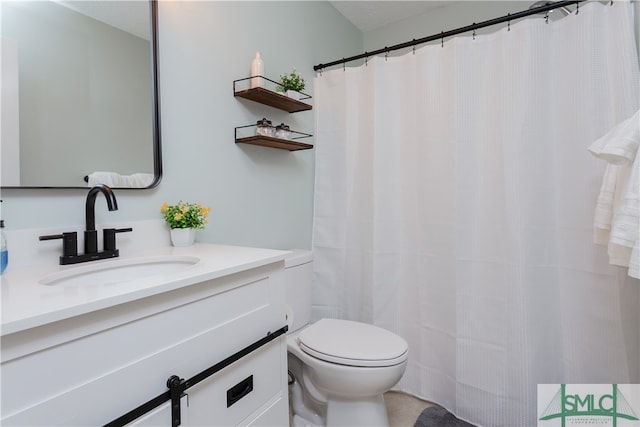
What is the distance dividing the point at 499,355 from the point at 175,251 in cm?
150

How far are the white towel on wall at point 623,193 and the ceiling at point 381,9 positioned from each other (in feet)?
5.44

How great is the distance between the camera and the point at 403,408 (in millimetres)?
1767

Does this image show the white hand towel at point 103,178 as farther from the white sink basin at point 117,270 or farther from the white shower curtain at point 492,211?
the white shower curtain at point 492,211

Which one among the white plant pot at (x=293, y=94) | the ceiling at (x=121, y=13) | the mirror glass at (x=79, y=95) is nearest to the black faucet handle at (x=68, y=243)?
the mirror glass at (x=79, y=95)

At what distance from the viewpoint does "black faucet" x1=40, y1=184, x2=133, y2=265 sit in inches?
39.6

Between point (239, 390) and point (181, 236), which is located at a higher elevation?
point (181, 236)

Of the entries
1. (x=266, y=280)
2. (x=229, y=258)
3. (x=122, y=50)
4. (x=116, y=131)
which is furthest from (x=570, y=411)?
(x=122, y=50)

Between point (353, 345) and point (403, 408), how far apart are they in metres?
0.63

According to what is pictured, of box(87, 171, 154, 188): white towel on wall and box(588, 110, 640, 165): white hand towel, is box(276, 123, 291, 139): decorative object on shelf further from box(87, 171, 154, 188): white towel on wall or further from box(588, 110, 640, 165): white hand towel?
box(588, 110, 640, 165): white hand towel

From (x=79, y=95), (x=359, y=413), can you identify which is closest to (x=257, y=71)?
(x=79, y=95)

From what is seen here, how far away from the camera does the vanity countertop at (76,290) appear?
22.6 inches

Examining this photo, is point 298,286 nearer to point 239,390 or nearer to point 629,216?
point 239,390

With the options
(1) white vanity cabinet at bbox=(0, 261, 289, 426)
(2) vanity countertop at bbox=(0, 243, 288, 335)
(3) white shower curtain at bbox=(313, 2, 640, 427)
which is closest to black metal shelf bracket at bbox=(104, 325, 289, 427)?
(1) white vanity cabinet at bbox=(0, 261, 289, 426)

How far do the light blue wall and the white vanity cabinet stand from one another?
535 mm
